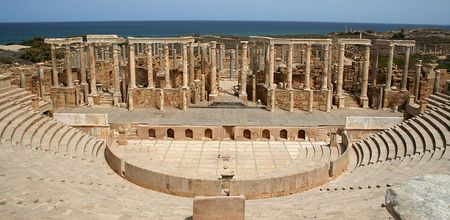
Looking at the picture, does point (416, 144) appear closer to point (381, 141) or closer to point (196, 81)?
point (381, 141)

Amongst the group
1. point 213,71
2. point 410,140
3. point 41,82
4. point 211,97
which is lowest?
point 410,140

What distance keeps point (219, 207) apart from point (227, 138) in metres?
11.9

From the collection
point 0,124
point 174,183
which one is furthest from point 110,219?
point 0,124

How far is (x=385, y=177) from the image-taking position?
1252cm

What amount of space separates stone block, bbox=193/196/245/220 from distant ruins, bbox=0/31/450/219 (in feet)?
0.08

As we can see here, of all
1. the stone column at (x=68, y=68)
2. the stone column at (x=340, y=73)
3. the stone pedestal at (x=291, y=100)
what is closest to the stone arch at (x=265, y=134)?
the stone pedestal at (x=291, y=100)

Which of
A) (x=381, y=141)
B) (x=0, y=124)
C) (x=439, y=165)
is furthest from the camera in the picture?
(x=381, y=141)

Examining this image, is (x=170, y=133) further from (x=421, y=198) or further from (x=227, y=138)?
(x=421, y=198)

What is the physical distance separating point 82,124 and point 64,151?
4.71m

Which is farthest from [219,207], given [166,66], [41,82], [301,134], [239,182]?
[41,82]

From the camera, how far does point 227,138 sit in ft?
66.8

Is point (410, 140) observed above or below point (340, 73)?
below

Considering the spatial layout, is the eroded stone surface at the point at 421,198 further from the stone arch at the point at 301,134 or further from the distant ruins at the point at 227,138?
the stone arch at the point at 301,134

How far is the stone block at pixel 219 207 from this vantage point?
8430mm
